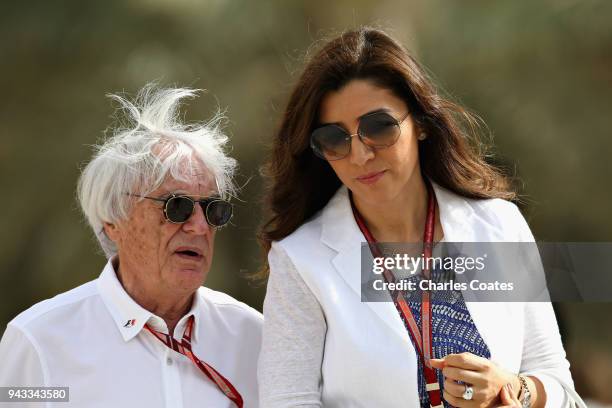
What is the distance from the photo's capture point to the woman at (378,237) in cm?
236

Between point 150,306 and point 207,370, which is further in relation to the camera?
point 150,306

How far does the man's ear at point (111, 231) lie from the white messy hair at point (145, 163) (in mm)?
22

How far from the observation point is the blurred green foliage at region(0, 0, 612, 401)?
589cm

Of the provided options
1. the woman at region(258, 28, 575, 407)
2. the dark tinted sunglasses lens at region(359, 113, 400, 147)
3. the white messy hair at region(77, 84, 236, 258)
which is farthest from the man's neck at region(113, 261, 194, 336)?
the dark tinted sunglasses lens at region(359, 113, 400, 147)

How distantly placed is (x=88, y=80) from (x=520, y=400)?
447cm

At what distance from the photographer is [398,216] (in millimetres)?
2672

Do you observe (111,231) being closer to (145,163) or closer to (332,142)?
(145,163)

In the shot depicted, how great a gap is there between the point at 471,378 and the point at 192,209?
1122mm

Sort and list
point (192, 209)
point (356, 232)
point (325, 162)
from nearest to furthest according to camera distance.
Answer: point (356, 232) → point (325, 162) → point (192, 209)

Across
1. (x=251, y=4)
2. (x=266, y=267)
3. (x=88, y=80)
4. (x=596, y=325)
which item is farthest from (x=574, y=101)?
(x=266, y=267)

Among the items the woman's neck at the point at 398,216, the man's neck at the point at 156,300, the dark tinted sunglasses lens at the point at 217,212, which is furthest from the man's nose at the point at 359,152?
the man's neck at the point at 156,300

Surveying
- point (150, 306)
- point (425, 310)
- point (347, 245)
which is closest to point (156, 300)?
point (150, 306)

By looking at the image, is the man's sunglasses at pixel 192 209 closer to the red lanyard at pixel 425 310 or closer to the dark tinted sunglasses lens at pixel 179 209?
the dark tinted sunglasses lens at pixel 179 209

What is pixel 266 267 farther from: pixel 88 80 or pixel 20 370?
pixel 88 80
